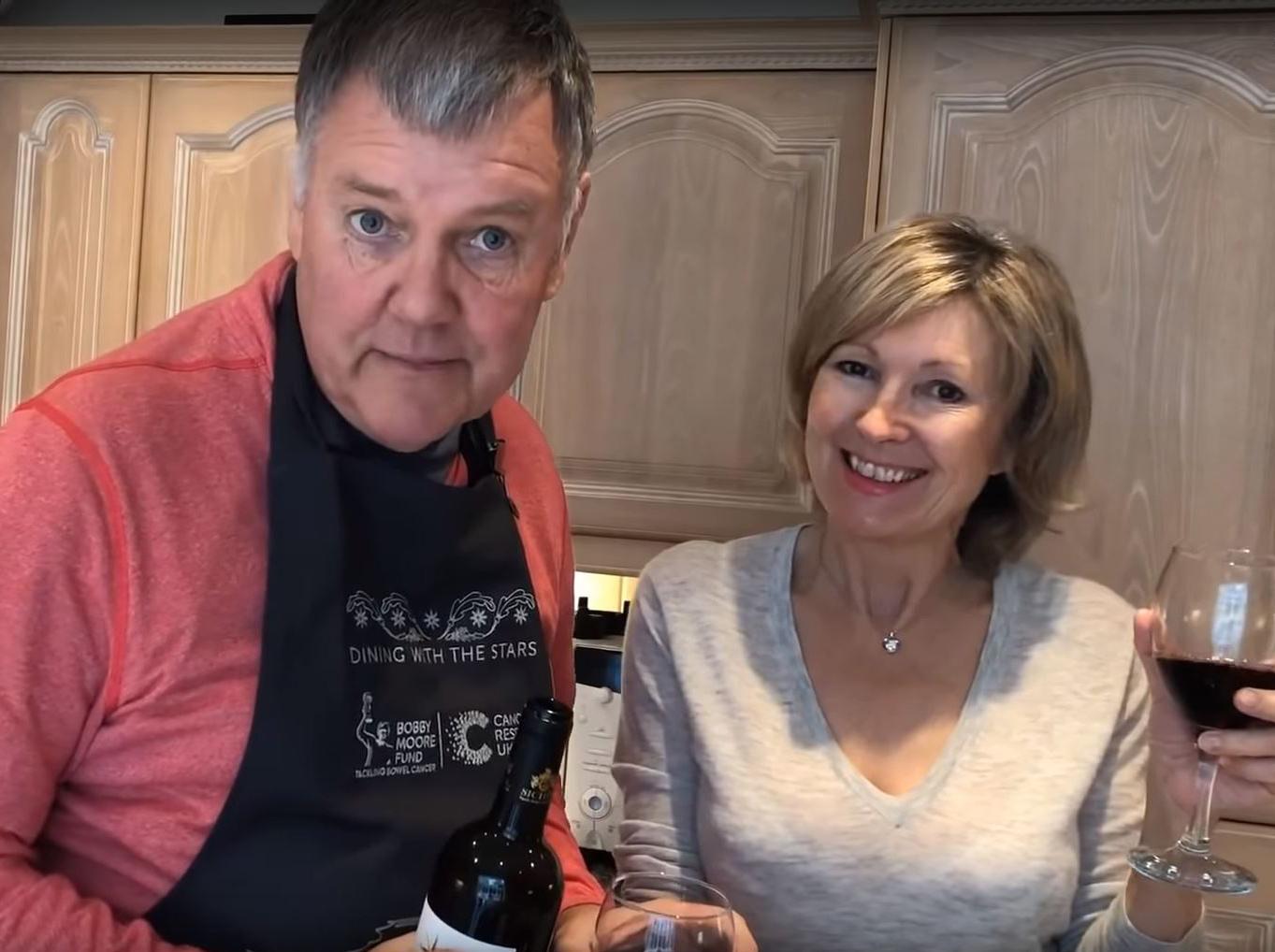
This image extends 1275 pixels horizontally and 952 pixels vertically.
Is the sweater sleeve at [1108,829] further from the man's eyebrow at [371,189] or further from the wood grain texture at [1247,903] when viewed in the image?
the man's eyebrow at [371,189]

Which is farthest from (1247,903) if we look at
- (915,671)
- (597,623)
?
(597,623)

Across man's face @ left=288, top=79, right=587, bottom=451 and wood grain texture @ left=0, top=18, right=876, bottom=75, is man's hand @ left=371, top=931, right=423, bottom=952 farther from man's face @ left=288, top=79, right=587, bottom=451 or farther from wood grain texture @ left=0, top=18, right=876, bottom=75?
wood grain texture @ left=0, top=18, right=876, bottom=75

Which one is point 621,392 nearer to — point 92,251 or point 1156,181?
point 1156,181

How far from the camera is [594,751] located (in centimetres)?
180

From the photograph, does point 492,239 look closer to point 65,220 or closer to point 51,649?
point 51,649

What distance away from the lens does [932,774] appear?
3.37ft

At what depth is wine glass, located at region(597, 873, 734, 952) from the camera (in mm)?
580

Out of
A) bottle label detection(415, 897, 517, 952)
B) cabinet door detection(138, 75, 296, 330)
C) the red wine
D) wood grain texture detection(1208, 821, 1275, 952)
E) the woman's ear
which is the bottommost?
wood grain texture detection(1208, 821, 1275, 952)

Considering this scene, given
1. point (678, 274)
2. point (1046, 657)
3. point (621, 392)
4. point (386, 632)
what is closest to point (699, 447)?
point (621, 392)

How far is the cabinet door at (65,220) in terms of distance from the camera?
6.34 feet

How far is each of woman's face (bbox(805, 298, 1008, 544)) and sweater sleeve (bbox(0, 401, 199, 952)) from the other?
2.19ft

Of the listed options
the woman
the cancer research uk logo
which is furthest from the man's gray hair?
the woman

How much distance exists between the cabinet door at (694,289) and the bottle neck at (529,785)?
114 cm

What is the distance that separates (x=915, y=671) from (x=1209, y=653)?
357 mm
